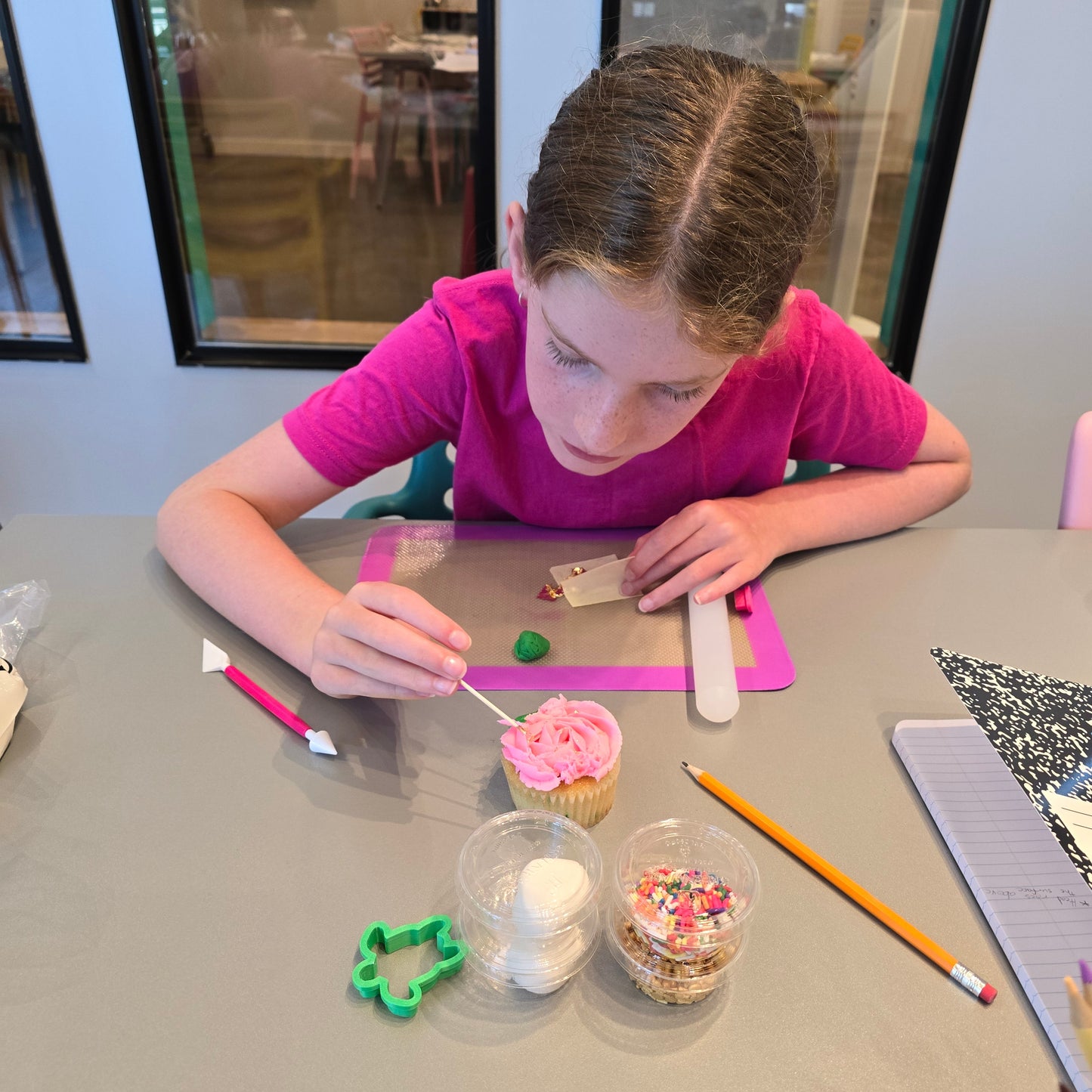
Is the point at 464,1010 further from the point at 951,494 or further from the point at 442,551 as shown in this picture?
the point at 951,494

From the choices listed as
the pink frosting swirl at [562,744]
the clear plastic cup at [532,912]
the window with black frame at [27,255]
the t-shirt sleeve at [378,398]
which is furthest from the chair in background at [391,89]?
the clear plastic cup at [532,912]

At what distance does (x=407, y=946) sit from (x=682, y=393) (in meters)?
0.44

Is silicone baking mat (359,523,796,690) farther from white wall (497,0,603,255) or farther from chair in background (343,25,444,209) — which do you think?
chair in background (343,25,444,209)

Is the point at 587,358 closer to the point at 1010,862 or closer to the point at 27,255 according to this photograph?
the point at 1010,862

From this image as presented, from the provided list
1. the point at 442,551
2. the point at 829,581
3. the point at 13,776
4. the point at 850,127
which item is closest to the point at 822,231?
the point at 829,581

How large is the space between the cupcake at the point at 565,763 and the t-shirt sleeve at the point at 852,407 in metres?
0.50

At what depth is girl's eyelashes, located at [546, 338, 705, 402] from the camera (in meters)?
0.67

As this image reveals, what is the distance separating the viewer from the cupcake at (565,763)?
589mm

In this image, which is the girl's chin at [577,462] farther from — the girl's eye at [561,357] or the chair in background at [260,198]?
the chair in background at [260,198]

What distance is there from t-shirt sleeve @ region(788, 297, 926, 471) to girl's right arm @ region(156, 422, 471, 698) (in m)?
0.53

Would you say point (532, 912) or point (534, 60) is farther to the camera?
point (534, 60)

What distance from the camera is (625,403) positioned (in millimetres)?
662

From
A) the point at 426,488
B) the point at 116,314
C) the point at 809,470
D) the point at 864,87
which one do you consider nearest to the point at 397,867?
the point at 426,488

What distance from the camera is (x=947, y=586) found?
87 centimetres
